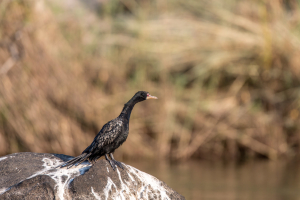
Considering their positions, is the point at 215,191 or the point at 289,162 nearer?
the point at 215,191

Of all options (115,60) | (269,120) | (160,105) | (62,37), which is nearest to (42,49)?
(62,37)

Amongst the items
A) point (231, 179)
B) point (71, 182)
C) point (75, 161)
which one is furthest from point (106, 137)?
point (231, 179)

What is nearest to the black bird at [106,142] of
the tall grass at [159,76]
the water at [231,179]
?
the water at [231,179]

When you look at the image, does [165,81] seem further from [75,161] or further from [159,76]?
[75,161]

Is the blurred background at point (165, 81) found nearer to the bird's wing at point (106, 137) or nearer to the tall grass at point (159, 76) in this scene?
the tall grass at point (159, 76)

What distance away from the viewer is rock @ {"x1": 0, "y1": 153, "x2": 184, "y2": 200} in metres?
4.21

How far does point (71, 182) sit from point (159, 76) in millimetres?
7424

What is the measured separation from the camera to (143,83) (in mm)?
11219

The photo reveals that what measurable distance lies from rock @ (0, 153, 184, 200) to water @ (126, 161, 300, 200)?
2832 millimetres

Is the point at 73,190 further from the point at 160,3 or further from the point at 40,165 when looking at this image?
the point at 160,3

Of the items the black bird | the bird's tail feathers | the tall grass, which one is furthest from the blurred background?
the bird's tail feathers

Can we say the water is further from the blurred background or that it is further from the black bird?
the black bird

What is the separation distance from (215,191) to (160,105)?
360cm

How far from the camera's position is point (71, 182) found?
4.31m
